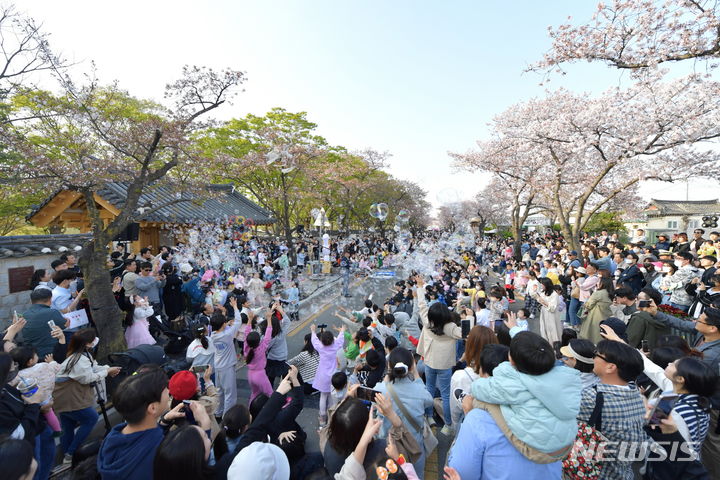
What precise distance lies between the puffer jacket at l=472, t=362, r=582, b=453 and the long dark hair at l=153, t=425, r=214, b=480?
1740 millimetres

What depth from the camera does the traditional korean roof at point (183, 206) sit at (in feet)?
37.5

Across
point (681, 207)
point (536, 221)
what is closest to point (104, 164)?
point (681, 207)

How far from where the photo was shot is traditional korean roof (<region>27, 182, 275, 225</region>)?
37.5ft

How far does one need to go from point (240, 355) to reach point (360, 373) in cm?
384

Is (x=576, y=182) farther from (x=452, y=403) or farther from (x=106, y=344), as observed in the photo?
(x=106, y=344)

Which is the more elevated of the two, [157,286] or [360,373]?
[157,286]

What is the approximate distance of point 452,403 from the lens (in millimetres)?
3805

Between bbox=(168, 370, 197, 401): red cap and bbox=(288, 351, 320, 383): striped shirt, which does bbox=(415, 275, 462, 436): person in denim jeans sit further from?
bbox=(168, 370, 197, 401): red cap

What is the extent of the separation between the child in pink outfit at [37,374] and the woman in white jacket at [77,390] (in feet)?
1.27

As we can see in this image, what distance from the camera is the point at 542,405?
5.66 ft

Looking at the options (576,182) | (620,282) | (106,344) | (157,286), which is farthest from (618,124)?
(106,344)

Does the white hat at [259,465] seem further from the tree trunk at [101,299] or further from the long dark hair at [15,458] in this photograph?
the tree trunk at [101,299]

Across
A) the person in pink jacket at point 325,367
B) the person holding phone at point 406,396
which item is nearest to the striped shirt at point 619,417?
the person holding phone at point 406,396

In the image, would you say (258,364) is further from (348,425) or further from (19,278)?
(19,278)
